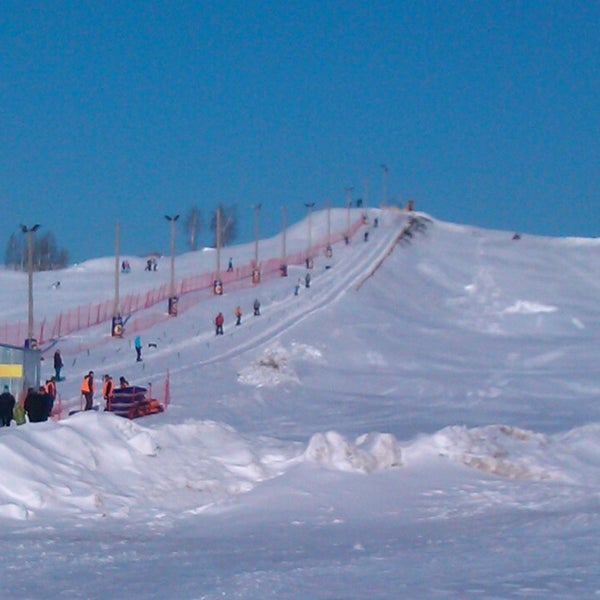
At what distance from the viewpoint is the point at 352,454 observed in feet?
56.1

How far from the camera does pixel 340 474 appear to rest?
16.7 m

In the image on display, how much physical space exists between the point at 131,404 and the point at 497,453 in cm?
958

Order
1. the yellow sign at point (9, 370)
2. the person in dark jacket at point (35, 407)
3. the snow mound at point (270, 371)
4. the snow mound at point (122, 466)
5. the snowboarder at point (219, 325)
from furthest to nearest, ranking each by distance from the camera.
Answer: the snowboarder at point (219, 325) < the snow mound at point (270, 371) < the yellow sign at point (9, 370) < the person in dark jacket at point (35, 407) < the snow mound at point (122, 466)

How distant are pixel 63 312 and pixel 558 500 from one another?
4331cm

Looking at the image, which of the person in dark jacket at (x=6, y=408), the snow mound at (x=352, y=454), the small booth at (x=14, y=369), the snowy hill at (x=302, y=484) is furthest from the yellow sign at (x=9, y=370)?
the snow mound at (x=352, y=454)

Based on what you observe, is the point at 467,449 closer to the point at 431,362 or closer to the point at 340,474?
the point at 340,474

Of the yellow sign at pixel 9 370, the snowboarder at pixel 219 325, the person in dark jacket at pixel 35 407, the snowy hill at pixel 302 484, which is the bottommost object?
the snowy hill at pixel 302 484

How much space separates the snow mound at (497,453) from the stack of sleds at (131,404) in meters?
8.47

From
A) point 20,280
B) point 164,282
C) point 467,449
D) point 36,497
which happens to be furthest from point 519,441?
point 20,280

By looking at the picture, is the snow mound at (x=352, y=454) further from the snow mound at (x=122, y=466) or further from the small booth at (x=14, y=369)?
the small booth at (x=14, y=369)

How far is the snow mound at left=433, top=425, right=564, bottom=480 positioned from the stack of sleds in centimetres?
847

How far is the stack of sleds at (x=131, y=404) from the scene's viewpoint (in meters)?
24.8

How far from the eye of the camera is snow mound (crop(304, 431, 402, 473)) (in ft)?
55.7

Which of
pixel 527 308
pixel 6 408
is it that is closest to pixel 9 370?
pixel 6 408
